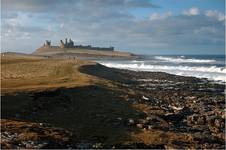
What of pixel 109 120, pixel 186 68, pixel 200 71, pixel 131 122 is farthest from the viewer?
pixel 186 68

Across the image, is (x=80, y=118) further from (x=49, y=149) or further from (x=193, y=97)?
(x=193, y=97)

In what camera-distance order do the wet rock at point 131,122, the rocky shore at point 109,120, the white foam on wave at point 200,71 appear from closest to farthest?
the rocky shore at point 109,120 < the wet rock at point 131,122 < the white foam on wave at point 200,71

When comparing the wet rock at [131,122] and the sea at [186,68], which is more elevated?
the wet rock at [131,122]

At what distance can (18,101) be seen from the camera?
28500 mm

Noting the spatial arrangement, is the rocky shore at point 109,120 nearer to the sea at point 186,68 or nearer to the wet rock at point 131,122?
the wet rock at point 131,122

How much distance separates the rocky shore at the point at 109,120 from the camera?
70.7ft

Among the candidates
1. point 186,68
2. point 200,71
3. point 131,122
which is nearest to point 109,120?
point 131,122

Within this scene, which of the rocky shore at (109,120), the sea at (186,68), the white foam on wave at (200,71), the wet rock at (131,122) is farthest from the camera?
the sea at (186,68)

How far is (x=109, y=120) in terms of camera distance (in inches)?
1043

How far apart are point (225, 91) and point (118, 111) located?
66.1ft

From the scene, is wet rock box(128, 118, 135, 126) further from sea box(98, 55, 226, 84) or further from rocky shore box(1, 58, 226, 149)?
sea box(98, 55, 226, 84)

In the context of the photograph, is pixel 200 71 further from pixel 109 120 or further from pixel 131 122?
pixel 131 122

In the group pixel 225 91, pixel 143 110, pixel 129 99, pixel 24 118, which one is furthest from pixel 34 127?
pixel 225 91

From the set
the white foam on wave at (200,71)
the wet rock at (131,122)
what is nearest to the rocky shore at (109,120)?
the wet rock at (131,122)
